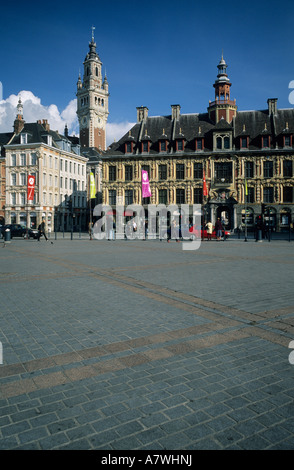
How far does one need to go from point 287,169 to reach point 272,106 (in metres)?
8.91

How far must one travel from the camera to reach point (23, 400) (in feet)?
11.5

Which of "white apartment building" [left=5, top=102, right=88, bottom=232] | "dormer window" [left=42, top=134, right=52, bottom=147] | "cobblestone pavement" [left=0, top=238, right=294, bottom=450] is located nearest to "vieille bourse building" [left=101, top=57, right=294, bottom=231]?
"white apartment building" [left=5, top=102, right=88, bottom=232]

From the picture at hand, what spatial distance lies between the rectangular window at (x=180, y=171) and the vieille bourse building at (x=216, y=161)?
0.09 ft

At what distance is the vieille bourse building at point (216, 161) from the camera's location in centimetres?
4528

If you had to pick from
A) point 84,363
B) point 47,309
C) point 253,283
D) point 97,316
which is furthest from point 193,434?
point 253,283

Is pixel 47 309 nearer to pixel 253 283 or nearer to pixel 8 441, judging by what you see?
pixel 8 441

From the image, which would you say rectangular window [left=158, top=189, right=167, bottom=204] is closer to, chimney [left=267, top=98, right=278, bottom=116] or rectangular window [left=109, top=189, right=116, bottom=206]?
rectangular window [left=109, top=189, right=116, bottom=206]

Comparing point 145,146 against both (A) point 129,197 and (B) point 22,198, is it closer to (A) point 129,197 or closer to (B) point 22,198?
(A) point 129,197

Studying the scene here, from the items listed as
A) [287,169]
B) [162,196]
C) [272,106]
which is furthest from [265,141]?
[162,196]

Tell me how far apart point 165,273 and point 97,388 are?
300 inches

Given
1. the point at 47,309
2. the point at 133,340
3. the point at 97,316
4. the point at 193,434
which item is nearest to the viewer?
the point at 193,434

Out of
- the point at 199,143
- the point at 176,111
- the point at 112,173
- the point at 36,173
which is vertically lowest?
the point at 112,173

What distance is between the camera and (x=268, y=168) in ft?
149

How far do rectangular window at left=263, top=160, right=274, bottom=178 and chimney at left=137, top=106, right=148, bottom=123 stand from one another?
18.2m
